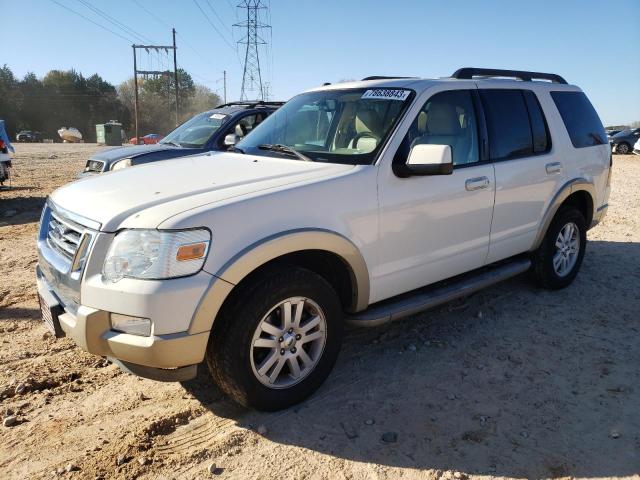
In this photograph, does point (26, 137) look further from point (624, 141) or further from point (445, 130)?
point (445, 130)

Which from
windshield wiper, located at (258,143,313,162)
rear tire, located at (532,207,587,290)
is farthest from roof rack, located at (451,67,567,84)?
windshield wiper, located at (258,143,313,162)

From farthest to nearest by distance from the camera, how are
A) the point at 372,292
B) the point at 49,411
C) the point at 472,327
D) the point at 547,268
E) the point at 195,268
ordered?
the point at 547,268 < the point at 472,327 < the point at 372,292 < the point at 49,411 < the point at 195,268

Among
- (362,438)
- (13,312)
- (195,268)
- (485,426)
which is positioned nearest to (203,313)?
(195,268)

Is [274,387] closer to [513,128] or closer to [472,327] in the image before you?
[472,327]

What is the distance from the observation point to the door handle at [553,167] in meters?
4.62

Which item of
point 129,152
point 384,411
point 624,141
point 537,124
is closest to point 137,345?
point 384,411

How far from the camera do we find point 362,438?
2855 millimetres

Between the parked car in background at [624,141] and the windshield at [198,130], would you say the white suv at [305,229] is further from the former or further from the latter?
the parked car in background at [624,141]

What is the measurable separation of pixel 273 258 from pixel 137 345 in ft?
2.72

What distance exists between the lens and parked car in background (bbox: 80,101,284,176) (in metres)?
7.58

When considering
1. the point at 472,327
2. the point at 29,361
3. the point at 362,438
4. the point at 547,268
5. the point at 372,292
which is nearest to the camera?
the point at 362,438

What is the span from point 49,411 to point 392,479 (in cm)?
206

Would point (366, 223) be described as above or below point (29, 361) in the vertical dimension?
above

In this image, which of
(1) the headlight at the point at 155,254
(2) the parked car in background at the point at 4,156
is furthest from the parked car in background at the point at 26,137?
(1) the headlight at the point at 155,254
